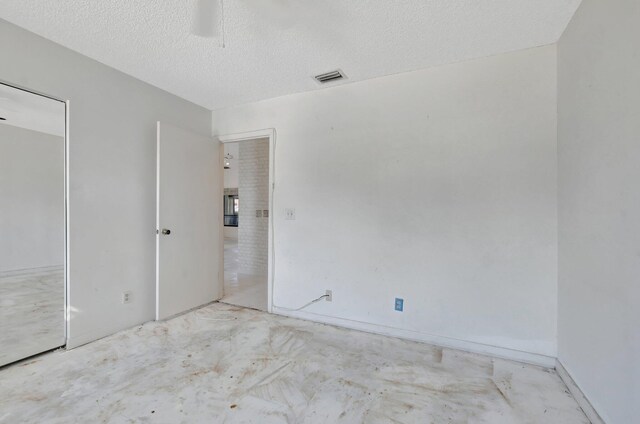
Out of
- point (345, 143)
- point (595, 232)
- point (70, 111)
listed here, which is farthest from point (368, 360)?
point (70, 111)

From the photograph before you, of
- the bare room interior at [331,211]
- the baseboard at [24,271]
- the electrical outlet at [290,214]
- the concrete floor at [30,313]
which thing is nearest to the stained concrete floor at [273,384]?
the bare room interior at [331,211]

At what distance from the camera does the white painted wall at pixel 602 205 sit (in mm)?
1255

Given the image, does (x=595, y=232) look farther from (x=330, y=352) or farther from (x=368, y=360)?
(x=330, y=352)

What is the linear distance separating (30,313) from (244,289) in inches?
88.7

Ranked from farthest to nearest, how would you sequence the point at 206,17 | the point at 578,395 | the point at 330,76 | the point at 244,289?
the point at 244,289 → the point at 330,76 → the point at 578,395 → the point at 206,17

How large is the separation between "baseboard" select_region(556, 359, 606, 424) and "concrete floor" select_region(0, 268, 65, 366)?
373 cm

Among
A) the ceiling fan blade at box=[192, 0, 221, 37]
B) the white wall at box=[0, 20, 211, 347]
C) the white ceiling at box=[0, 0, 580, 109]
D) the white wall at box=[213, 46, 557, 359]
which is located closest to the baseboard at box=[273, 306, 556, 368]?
the white wall at box=[213, 46, 557, 359]

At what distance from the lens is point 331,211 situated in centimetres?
293

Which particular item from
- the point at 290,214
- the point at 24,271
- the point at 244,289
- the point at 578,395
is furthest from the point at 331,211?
the point at 24,271

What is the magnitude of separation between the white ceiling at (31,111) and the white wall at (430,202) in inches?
76.0

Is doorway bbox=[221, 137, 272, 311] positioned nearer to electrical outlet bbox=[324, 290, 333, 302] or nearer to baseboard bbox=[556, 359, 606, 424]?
electrical outlet bbox=[324, 290, 333, 302]

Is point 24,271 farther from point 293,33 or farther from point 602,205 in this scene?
point 602,205

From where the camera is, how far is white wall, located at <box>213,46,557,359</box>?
85.7 inches

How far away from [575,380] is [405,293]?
1.20 meters
